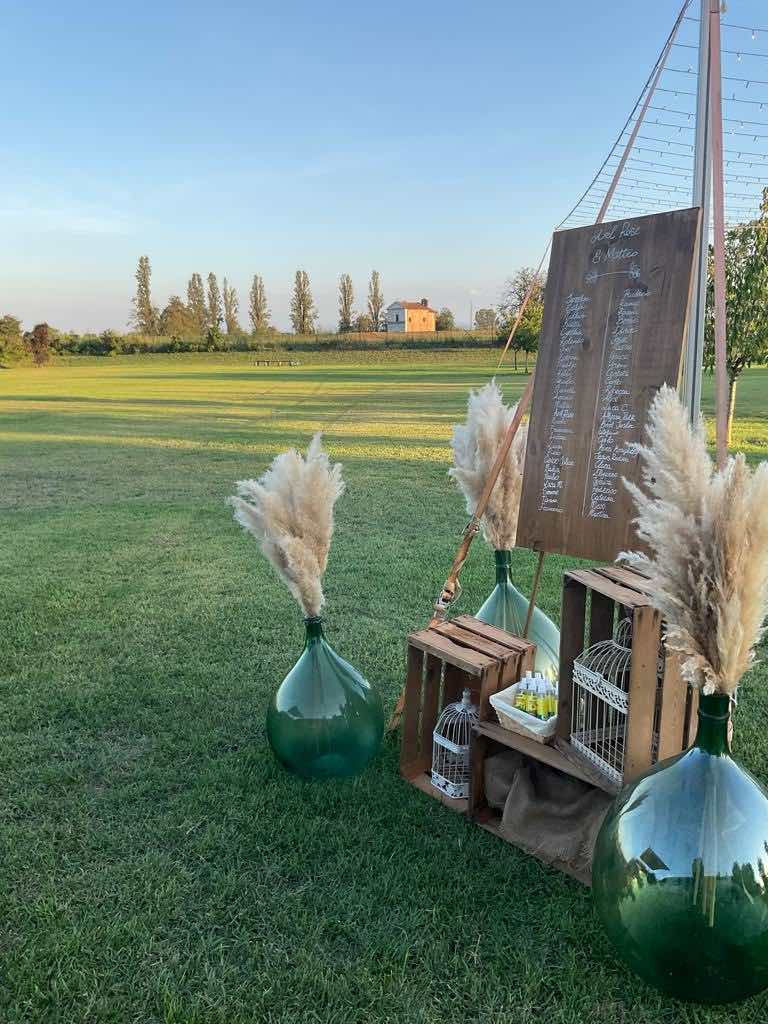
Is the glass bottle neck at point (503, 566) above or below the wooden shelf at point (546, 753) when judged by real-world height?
above

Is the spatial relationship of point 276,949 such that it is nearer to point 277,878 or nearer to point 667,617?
point 277,878

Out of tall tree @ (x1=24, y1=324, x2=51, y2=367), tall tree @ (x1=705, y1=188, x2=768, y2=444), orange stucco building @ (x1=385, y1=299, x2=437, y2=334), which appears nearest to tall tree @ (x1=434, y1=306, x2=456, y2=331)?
orange stucco building @ (x1=385, y1=299, x2=437, y2=334)

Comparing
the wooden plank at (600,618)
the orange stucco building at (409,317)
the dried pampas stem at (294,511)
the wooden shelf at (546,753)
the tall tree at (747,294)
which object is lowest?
the wooden shelf at (546,753)

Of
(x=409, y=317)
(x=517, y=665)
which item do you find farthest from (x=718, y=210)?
(x=409, y=317)

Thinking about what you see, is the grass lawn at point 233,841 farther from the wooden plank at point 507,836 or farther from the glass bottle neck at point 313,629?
the glass bottle neck at point 313,629

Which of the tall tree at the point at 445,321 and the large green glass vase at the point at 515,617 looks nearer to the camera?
the large green glass vase at the point at 515,617

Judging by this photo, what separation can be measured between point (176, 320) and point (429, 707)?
10348 centimetres

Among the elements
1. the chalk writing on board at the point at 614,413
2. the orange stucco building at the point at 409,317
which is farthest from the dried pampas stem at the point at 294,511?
the orange stucco building at the point at 409,317

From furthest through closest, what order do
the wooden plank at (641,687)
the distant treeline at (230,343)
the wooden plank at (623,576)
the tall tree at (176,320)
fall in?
the tall tree at (176,320)
the distant treeline at (230,343)
the wooden plank at (623,576)
the wooden plank at (641,687)

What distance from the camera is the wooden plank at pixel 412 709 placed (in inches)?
129

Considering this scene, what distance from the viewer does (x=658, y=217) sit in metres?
2.96

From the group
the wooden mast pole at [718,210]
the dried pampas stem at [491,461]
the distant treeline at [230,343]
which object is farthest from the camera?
the distant treeline at [230,343]

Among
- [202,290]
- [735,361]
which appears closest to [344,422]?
[735,361]

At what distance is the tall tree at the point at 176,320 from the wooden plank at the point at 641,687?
9744cm
